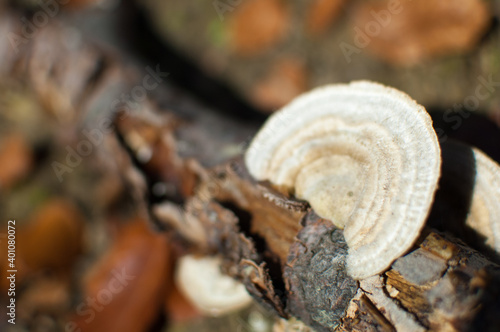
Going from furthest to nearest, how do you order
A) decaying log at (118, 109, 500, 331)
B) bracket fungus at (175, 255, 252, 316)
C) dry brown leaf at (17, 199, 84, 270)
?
dry brown leaf at (17, 199, 84, 270)
bracket fungus at (175, 255, 252, 316)
decaying log at (118, 109, 500, 331)

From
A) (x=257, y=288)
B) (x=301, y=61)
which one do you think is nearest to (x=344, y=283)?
(x=257, y=288)

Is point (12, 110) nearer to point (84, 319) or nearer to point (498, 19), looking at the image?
point (84, 319)

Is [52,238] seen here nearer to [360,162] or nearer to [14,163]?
[14,163]

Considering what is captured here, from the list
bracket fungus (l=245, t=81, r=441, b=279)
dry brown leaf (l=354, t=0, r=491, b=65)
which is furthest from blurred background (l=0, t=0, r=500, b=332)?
bracket fungus (l=245, t=81, r=441, b=279)

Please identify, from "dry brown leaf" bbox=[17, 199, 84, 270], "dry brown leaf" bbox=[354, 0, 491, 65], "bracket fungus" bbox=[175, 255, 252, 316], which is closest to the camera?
"bracket fungus" bbox=[175, 255, 252, 316]

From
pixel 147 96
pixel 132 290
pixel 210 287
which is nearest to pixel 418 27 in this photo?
pixel 147 96

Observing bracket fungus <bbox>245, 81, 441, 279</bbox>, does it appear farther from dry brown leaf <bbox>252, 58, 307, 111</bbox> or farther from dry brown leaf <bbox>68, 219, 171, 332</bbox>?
dry brown leaf <bbox>252, 58, 307, 111</bbox>

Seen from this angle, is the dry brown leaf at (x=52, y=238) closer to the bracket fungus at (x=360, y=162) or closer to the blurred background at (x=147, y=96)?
the blurred background at (x=147, y=96)
